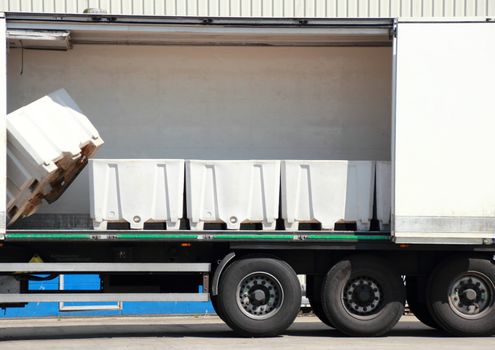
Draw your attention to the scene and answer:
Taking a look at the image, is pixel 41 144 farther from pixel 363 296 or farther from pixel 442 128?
pixel 442 128

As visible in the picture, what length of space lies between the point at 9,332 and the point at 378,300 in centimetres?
525

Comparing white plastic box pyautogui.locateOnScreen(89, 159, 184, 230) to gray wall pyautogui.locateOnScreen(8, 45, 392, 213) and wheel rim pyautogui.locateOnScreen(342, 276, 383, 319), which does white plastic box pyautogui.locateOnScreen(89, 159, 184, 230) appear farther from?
wheel rim pyautogui.locateOnScreen(342, 276, 383, 319)

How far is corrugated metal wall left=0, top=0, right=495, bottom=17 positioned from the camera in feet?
56.9

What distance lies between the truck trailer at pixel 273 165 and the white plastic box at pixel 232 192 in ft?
0.08

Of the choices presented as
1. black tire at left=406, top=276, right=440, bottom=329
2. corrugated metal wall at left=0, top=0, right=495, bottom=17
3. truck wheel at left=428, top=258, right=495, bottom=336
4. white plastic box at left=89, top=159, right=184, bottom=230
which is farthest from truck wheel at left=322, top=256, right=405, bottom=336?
corrugated metal wall at left=0, top=0, right=495, bottom=17

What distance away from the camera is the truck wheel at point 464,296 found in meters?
13.1

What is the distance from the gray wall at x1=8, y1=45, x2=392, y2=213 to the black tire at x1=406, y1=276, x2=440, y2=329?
184 cm

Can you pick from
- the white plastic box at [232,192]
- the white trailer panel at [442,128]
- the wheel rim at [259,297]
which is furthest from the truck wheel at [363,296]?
the white plastic box at [232,192]

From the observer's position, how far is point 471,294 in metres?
13.1

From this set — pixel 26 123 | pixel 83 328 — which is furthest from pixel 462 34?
pixel 83 328

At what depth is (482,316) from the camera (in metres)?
13.1

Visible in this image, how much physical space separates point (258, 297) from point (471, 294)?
8.68 ft

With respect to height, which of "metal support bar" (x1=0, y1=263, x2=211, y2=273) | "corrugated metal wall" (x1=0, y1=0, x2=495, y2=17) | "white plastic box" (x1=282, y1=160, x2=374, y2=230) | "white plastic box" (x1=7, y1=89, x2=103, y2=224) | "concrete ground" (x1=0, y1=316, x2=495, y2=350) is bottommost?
"concrete ground" (x1=0, y1=316, x2=495, y2=350)

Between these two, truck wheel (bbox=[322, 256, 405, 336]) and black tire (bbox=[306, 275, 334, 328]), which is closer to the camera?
truck wheel (bbox=[322, 256, 405, 336])
